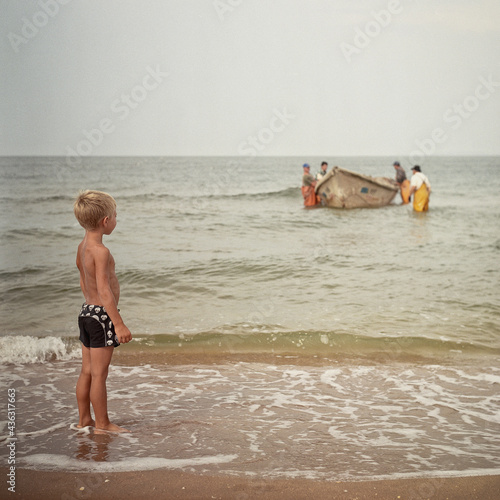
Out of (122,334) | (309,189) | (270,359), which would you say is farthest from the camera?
(309,189)

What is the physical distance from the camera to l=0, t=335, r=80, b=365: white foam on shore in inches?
179

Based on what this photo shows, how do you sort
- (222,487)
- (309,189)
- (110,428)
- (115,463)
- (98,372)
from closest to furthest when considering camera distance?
(222,487), (115,463), (98,372), (110,428), (309,189)

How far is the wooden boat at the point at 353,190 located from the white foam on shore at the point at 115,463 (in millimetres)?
14234

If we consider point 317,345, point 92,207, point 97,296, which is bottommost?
point 317,345

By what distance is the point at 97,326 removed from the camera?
2863 mm

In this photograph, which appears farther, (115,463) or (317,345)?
(317,345)

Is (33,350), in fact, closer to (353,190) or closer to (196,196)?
(353,190)

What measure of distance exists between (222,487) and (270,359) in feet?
7.49

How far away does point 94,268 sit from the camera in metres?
2.86

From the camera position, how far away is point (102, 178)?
35.7 metres

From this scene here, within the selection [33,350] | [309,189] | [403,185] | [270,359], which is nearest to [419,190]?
[403,185]

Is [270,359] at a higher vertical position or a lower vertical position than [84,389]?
lower

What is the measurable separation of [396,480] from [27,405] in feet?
7.06

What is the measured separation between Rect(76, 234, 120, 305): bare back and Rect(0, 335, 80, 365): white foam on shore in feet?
6.27
